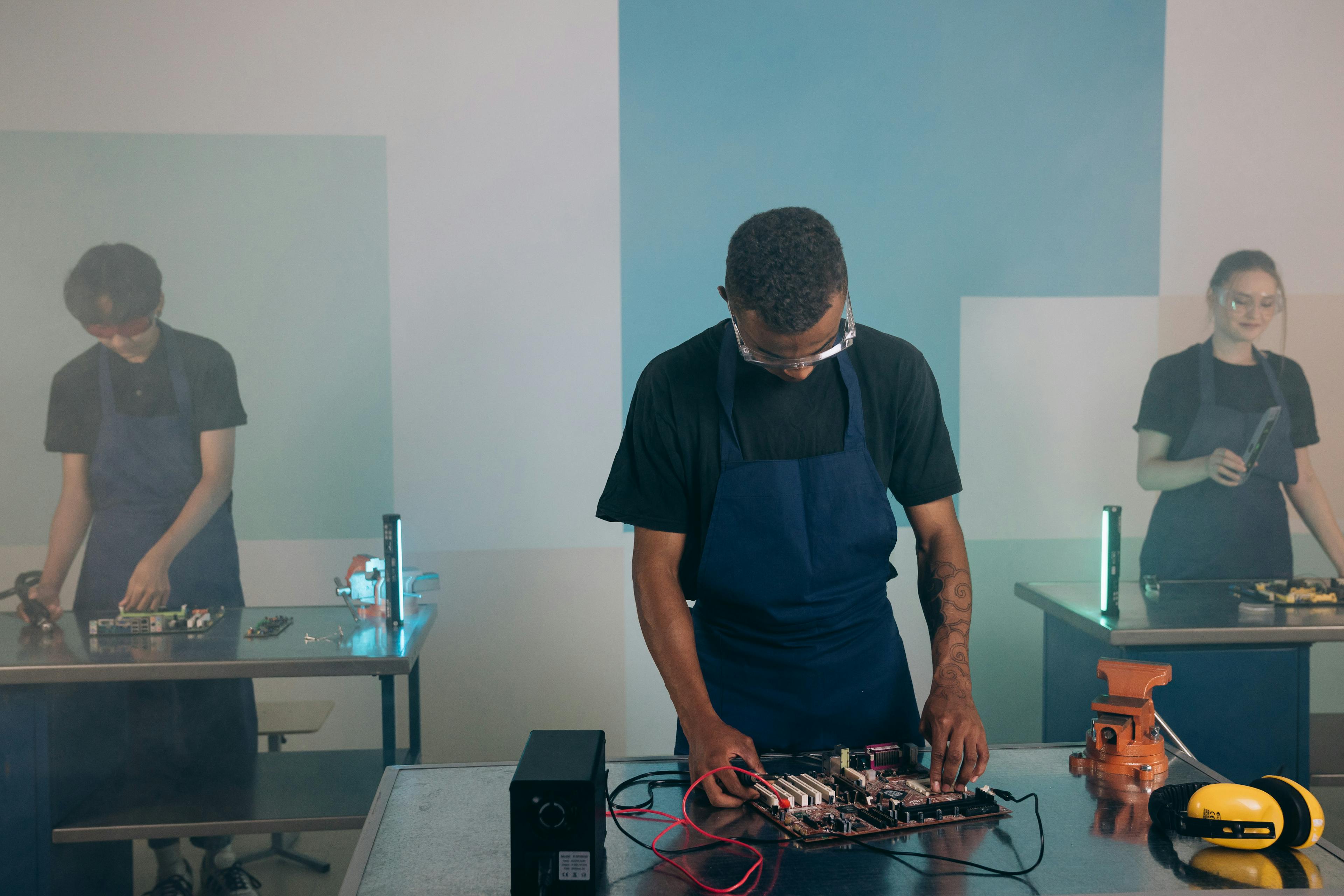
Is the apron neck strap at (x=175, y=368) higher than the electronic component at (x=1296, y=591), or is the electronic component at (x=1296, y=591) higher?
the apron neck strap at (x=175, y=368)

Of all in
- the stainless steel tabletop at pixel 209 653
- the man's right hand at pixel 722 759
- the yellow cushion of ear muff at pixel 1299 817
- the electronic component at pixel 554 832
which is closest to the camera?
the electronic component at pixel 554 832

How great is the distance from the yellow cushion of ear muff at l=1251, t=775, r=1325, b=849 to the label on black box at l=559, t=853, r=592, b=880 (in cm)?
88

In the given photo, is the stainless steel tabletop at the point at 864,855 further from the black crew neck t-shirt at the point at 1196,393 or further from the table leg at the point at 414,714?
the black crew neck t-shirt at the point at 1196,393

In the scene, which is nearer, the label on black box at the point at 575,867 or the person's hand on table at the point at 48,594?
the label on black box at the point at 575,867

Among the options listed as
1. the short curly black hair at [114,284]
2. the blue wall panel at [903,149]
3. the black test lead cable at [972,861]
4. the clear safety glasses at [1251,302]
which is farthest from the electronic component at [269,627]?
the clear safety glasses at [1251,302]

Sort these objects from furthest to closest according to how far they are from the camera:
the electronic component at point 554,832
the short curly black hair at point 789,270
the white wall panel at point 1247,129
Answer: the white wall panel at point 1247,129 → the short curly black hair at point 789,270 → the electronic component at point 554,832

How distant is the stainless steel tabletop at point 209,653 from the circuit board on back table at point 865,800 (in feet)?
4.23

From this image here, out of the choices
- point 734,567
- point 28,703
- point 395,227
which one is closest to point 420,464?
point 395,227

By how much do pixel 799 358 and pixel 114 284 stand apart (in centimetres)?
264

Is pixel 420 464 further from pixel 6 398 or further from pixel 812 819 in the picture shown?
pixel 812 819

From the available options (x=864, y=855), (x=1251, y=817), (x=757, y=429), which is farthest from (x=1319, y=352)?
(x=864, y=855)

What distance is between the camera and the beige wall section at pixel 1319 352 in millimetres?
3520

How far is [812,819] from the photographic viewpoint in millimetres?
1303

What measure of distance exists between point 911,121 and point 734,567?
2237 millimetres
